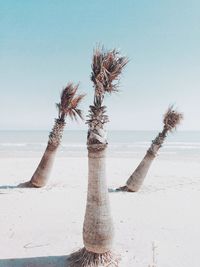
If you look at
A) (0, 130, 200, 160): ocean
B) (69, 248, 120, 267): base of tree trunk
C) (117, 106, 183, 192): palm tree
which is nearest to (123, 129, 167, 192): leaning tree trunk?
(117, 106, 183, 192): palm tree

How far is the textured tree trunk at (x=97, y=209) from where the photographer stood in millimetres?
5027

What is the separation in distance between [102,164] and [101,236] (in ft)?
3.61

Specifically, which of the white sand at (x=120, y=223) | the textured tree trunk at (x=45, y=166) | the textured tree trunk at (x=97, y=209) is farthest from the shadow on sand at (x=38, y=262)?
the textured tree trunk at (x=45, y=166)

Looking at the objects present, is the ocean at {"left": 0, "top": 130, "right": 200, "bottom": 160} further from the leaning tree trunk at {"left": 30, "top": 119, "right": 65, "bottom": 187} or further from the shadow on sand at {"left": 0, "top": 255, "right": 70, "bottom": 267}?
the shadow on sand at {"left": 0, "top": 255, "right": 70, "bottom": 267}

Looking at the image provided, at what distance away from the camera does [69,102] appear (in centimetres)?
1029

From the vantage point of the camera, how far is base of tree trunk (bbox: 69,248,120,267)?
5.09 meters

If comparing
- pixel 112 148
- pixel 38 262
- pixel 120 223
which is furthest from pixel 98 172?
pixel 112 148

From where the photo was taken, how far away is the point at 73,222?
289 inches

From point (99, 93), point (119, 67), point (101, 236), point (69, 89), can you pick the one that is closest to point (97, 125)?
point (99, 93)

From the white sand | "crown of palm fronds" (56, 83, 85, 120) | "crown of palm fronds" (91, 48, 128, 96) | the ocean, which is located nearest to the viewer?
"crown of palm fronds" (91, 48, 128, 96)

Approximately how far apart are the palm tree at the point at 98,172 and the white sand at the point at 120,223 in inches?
21.9

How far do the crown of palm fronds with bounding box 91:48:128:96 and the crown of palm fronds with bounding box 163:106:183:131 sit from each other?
619 cm

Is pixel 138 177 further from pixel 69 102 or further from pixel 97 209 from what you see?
pixel 97 209

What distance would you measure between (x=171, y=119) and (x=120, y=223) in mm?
4711
